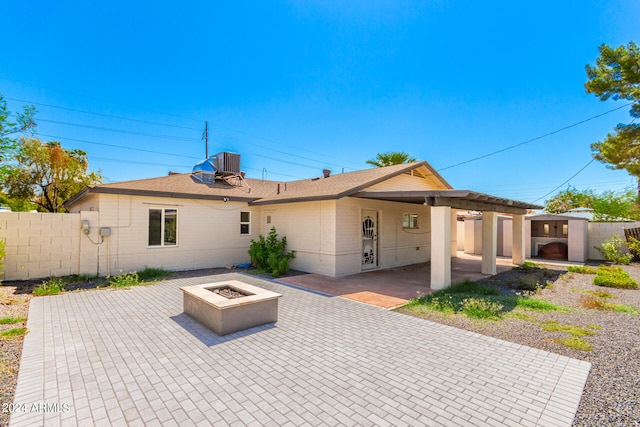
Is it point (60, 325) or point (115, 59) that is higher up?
point (115, 59)

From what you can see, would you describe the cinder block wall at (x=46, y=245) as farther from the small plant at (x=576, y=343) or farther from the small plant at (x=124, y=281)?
the small plant at (x=576, y=343)

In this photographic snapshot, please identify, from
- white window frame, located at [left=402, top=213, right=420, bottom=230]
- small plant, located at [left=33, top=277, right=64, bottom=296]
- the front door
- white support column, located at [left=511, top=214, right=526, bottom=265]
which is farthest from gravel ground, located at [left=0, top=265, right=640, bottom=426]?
white window frame, located at [left=402, top=213, right=420, bottom=230]

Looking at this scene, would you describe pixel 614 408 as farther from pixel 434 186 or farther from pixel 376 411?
pixel 434 186

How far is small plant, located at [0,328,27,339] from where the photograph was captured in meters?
4.39

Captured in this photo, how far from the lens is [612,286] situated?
28.0ft

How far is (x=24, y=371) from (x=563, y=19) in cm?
1751

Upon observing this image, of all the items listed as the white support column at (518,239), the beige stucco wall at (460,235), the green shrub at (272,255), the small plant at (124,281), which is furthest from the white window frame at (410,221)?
the small plant at (124,281)

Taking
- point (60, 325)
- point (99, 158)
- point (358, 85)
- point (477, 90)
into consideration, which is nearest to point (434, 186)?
point (477, 90)

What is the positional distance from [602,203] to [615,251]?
225 inches

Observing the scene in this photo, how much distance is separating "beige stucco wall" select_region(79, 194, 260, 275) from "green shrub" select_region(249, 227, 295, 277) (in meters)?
1.42

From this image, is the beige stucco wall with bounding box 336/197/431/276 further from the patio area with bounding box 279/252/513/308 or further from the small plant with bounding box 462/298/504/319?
the small plant with bounding box 462/298/504/319

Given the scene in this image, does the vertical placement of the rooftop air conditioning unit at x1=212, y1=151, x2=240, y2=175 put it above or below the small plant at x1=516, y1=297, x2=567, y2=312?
above

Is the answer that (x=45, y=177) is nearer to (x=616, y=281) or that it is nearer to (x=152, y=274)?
(x=152, y=274)

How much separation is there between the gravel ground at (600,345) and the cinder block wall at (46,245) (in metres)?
10.2
